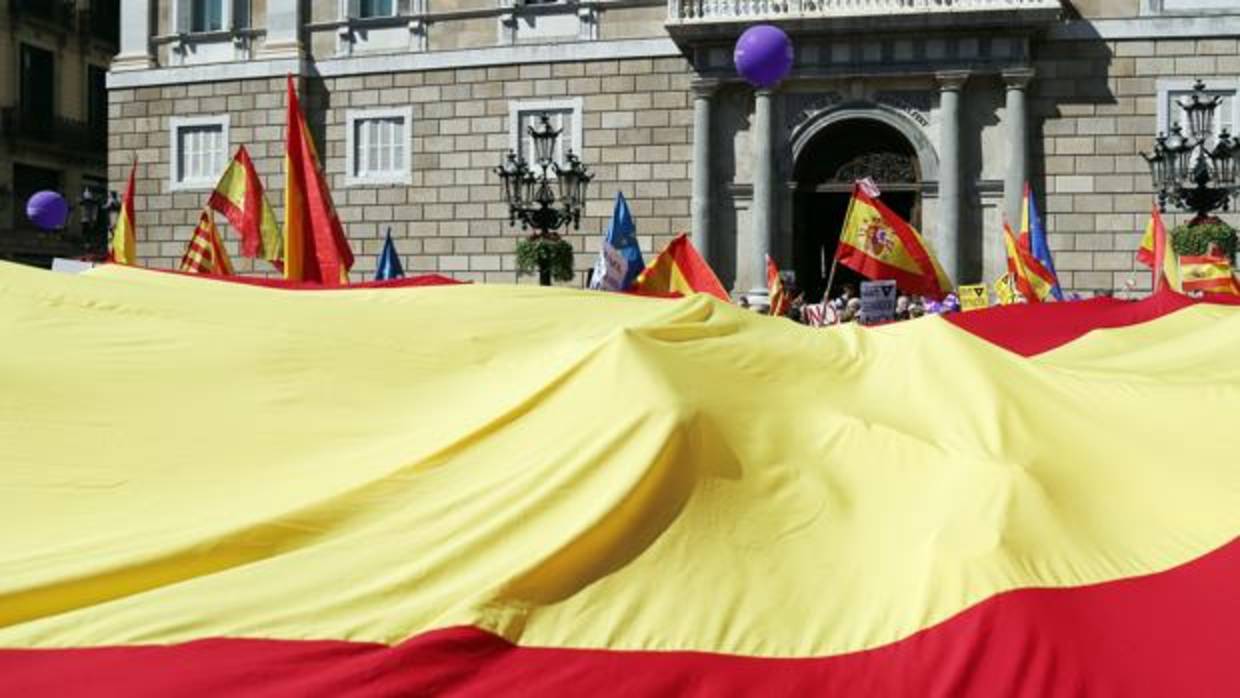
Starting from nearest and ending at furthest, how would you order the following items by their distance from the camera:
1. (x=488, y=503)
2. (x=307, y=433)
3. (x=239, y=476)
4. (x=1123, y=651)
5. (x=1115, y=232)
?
(x=1123, y=651), (x=488, y=503), (x=239, y=476), (x=307, y=433), (x=1115, y=232)

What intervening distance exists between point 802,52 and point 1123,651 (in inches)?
780

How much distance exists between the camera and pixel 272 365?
11.8 feet

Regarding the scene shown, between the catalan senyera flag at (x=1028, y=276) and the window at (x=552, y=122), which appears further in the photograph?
the window at (x=552, y=122)

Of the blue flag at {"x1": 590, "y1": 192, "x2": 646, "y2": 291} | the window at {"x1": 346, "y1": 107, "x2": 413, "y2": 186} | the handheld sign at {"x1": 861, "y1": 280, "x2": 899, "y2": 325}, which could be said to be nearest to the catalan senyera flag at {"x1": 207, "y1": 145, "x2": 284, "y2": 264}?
the blue flag at {"x1": 590, "y1": 192, "x2": 646, "y2": 291}

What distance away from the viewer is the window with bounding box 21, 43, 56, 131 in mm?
35375

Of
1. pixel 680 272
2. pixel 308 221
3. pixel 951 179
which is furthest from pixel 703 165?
pixel 308 221

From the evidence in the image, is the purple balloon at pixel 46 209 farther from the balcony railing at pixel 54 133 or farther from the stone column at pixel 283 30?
the balcony railing at pixel 54 133

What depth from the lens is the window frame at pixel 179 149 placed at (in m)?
24.5

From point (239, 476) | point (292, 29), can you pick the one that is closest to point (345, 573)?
point (239, 476)

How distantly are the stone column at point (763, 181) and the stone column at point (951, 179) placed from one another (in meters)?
2.56

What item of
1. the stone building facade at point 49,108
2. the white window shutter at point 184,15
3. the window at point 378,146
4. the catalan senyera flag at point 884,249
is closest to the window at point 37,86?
the stone building facade at point 49,108

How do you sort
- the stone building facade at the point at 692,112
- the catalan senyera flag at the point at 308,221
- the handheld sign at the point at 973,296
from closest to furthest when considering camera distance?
the catalan senyera flag at the point at 308,221, the handheld sign at the point at 973,296, the stone building facade at the point at 692,112

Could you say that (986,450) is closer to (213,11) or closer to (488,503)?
(488,503)

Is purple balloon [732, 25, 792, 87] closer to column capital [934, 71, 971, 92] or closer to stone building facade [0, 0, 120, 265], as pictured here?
column capital [934, 71, 971, 92]
